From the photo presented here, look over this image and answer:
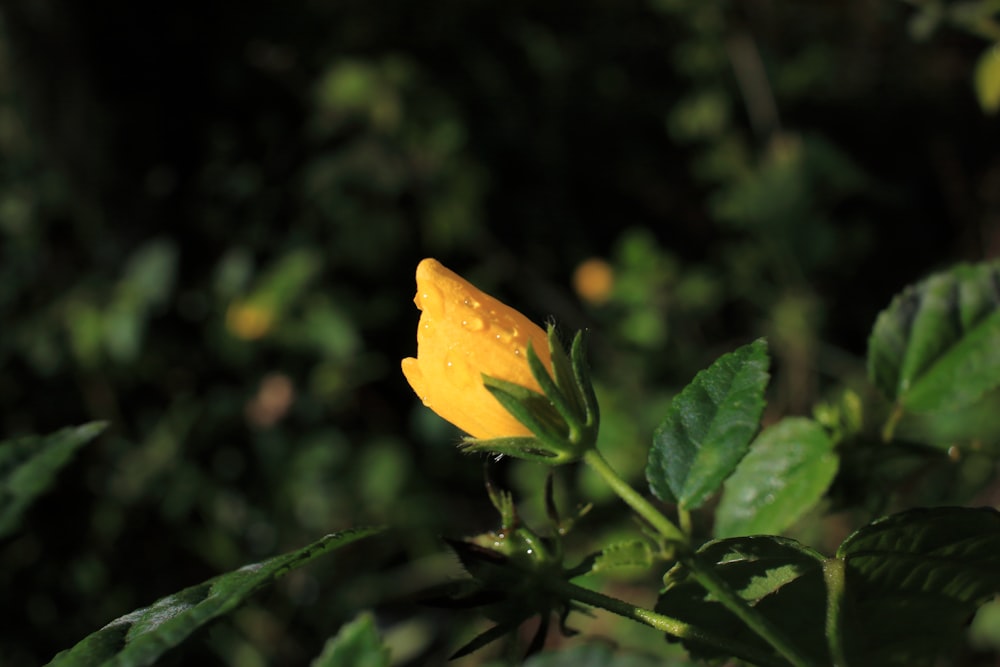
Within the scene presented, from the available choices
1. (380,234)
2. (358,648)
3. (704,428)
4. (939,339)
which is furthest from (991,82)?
(380,234)

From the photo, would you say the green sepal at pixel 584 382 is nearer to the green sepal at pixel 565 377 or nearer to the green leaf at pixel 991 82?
the green sepal at pixel 565 377

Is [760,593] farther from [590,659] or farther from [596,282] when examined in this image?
[596,282]

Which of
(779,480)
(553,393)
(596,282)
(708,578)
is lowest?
(596,282)

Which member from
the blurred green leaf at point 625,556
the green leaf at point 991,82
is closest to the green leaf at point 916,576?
the blurred green leaf at point 625,556

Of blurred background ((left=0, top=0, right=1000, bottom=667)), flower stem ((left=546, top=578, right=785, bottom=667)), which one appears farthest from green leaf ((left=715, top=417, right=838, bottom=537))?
blurred background ((left=0, top=0, right=1000, bottom=667))

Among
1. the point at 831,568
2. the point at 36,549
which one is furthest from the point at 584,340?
the point at 36,549

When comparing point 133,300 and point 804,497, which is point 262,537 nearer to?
point 133,300

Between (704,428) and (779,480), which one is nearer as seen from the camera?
(704,428)
